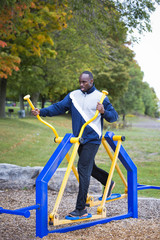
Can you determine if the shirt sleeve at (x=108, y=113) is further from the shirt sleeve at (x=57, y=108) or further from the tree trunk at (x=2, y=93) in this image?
the tree trunk at (x=2, y=93)

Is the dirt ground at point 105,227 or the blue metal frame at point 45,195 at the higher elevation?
the blue metal frame at point 45,195

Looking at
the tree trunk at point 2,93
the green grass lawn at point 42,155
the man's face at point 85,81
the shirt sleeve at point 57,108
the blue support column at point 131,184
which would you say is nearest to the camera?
the man's face at point 85,81

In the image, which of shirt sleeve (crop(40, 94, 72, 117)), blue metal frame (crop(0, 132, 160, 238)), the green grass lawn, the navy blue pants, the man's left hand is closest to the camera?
blue metal frame (crop(0, 132, 160, 238))

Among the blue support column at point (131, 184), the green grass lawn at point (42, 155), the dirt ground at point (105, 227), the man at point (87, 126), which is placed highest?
the man at point (87, 126)

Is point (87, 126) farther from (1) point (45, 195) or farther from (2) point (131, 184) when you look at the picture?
(2) point (131, 184)

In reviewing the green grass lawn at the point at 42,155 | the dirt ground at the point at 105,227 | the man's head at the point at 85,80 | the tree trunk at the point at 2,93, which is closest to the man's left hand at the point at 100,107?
the man's head at the point at 85,80

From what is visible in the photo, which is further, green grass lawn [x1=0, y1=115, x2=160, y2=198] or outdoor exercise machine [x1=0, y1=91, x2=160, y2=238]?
green grass lawn [x1=0, y1=115, x2=160, y2=198]

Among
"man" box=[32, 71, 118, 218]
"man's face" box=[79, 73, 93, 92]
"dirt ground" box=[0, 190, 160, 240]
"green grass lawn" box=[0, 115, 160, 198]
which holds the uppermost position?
"man's face" box=[79, 73, 93, 92]

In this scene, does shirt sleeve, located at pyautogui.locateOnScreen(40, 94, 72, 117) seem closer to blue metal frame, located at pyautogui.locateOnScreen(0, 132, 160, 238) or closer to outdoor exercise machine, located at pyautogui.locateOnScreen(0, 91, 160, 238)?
outdoor exercise machine, located at pyautogui.locateOnScreen(0, 91, 160, 238)

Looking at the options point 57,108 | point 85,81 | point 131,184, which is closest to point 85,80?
point 85,81

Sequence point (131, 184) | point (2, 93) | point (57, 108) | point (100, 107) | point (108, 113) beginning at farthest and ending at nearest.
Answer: point (2, 93) → point (131, 184) → point (57, 108) → point (108, 113) → point (100, 107)

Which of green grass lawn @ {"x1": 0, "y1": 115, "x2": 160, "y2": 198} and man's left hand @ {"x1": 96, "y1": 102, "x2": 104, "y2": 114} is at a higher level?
man's left hand @ {"x1": 96, "y1": 102, "x2": 104, "y2": 114}

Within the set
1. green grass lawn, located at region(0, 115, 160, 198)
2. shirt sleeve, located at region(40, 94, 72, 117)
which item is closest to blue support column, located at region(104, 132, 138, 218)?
shirt sleeve, located at region(40, 94, 72, 117)

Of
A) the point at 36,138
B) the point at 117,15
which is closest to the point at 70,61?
the point at 36,138
